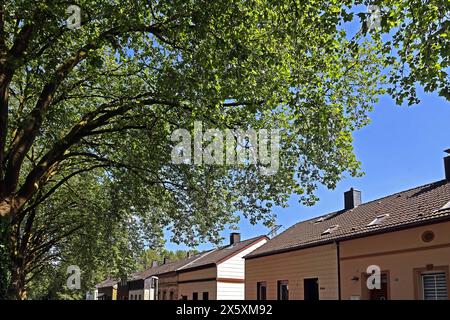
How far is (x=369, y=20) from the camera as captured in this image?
881cm

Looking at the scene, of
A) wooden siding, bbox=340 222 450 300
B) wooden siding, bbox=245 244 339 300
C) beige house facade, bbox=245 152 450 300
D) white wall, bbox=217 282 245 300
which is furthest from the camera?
white wall, bbox=217 282 245 300

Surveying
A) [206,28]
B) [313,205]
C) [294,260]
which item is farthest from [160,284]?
[206,28]

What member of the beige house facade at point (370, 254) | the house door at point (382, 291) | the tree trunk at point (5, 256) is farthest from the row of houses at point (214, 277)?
the tree trunk at point (5, 256)

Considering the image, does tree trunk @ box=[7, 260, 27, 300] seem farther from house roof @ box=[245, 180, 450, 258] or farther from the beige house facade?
house roof @ box=[245, 180, 450, 258]

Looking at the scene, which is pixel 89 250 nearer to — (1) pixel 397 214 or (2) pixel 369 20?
(1) pixel 397 214

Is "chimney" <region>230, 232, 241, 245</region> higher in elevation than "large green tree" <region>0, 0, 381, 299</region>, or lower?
lower

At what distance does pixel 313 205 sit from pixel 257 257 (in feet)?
43.4

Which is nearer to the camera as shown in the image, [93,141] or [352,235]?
[93,141]

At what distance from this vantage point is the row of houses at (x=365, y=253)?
47.8ft

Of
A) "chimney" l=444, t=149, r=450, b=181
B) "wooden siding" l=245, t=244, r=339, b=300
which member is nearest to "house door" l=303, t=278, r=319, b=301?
"wooden siding" l=245, t=244, r=339, b=300

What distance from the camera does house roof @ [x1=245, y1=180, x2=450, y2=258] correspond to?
15.7m

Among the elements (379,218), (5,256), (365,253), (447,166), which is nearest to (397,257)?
(365,253)

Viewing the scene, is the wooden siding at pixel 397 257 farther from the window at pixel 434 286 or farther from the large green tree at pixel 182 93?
the large green tree at pixel 182 93

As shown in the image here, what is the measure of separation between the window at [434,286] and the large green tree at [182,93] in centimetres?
467
